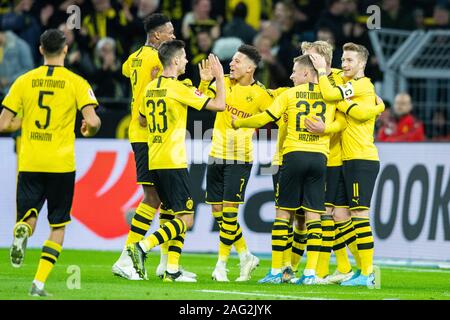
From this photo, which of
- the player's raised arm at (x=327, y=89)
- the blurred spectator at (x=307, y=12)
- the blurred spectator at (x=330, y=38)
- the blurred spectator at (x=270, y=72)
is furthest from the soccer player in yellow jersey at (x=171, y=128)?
the blurred spectator at (x=307, y=12)

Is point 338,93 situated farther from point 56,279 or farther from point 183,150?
point 56,279

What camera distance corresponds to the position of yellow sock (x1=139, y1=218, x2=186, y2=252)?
39.0 ft

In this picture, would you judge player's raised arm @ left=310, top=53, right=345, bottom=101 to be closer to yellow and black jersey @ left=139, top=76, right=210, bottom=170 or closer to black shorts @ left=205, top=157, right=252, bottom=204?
yellow and black jersey @ left=139, top=76, right=210, bottom=170

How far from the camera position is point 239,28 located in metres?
20.4

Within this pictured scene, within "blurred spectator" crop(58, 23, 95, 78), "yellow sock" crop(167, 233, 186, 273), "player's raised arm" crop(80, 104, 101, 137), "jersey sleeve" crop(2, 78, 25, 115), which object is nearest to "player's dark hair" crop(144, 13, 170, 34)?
"yellow sock" crop(167, 233, 186, 273)

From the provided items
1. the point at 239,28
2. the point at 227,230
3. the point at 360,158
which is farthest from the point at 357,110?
the point at 239,28

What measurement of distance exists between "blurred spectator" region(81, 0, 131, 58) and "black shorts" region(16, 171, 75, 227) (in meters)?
10.4

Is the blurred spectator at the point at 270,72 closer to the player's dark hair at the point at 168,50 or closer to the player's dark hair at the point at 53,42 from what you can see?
the player's dark hair at the point at 168,50

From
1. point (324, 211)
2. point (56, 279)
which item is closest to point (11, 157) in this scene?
point (56, 279)

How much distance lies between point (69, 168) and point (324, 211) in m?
3.10

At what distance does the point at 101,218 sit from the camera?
1730 cm

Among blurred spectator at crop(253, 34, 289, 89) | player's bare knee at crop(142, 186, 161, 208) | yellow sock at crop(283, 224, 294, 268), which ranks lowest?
yellow sock at crop(283, 224, 294, 268)

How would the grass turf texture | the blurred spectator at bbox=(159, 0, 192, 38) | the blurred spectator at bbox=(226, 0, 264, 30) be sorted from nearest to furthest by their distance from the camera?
the grass turf texture
the blurred spectator at bbox=(159, 0, 192, 38)
the blurred spectator at bbox=(226, 0, 264, 30)

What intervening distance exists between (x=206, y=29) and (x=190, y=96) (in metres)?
8.56
